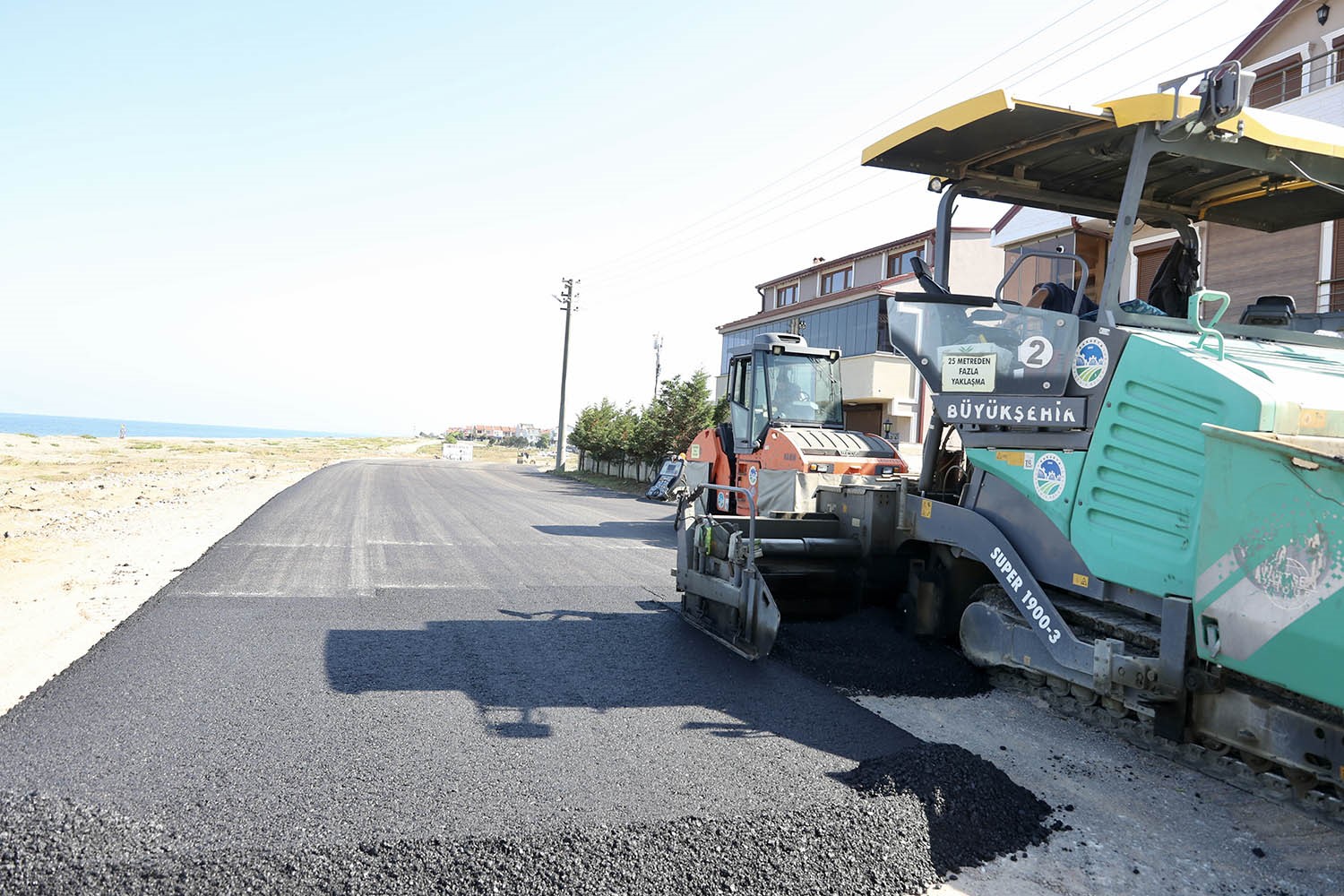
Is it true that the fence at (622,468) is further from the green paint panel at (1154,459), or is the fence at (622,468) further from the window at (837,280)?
the green paint panel at (1154,459)

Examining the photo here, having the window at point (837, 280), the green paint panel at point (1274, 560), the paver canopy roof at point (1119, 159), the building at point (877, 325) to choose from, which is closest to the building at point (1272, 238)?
the paver canopy roof at point (1119, 159)

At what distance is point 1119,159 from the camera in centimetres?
440

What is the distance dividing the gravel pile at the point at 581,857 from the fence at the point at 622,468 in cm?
2467

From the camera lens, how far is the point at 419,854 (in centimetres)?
298

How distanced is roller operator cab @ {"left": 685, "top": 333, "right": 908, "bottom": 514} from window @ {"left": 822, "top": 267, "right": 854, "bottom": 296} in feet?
66.0

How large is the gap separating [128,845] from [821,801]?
2614 mm

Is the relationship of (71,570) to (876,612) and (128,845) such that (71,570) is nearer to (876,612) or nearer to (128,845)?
(128,845)

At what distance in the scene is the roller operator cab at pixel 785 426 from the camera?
1080 centimetres

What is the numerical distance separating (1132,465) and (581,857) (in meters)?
2.84

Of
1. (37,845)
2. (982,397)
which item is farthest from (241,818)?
(982,397)

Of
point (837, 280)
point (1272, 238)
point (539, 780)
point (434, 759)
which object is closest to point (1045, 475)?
point (539, 780)

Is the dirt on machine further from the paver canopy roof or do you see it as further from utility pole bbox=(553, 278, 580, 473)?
utility pole bbox=(553, 278, 580, 473)

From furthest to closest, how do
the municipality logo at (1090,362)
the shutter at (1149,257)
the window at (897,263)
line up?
the window at (897,263)
the shutter at (1149,257)
the municipality logo at (1090,362)

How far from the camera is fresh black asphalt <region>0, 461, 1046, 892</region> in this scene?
2959mm
